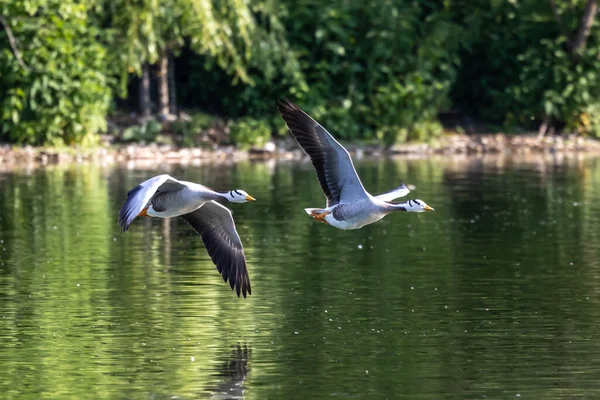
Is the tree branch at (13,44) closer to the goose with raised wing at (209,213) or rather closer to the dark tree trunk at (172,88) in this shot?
the dark tree trunk at (172,88)

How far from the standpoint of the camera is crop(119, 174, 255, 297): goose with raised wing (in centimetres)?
1402

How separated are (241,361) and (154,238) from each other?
930 cm

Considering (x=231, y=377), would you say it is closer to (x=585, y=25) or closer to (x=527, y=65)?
(x=585, y=25)

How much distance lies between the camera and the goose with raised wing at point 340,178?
13922mm

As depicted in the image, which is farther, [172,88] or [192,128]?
[172,88]

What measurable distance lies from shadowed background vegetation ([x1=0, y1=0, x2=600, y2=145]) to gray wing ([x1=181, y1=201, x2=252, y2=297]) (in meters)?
19.3

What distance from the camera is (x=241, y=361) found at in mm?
12469

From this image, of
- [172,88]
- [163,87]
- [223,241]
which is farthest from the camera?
[172,88]

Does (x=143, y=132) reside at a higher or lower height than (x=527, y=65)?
lower

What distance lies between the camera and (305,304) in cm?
1532

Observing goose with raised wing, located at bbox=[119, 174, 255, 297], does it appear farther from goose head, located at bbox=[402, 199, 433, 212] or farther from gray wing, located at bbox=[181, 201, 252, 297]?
goose head, located at bbox=[402, 199, 433, 212]

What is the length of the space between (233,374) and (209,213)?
3327 mm

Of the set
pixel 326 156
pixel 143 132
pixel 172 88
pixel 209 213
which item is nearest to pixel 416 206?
pixel 326 156

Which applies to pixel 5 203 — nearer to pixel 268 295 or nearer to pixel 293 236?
pixel 293 236
